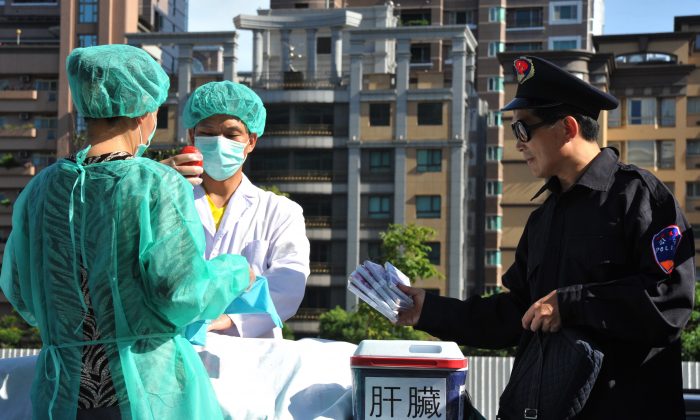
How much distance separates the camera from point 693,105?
4791 cm

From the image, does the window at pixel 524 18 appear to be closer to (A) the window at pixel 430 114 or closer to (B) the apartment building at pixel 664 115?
(B) the apartment building at pixel 664 115

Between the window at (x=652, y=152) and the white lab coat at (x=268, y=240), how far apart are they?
44.7 m

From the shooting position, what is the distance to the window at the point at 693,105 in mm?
47719

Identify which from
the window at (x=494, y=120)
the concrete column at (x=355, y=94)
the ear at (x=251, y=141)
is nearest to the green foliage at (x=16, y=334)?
the concrete column at (x=355, y=94)

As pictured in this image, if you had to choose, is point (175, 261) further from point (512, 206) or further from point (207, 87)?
point (512, 206)

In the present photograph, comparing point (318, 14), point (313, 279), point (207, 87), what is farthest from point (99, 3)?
point (207, 87)

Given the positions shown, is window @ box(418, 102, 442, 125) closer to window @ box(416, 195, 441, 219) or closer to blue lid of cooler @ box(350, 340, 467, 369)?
window @ box(416, 195, 441, 219)

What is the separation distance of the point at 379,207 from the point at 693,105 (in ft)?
45.1

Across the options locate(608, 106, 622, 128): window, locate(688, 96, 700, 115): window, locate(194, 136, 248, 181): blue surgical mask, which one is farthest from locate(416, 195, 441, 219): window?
locate(194, 136, 248, 181): blue surgical mask

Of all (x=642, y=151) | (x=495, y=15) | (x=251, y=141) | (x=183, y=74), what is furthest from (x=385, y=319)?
(x=251, y=141)

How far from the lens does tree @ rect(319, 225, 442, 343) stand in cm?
3519

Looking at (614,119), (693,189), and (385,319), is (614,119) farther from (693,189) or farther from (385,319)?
(385,319)

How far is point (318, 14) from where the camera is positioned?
49.6 metres

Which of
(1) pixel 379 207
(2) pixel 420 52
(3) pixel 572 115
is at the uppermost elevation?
(2) pixel 420 52
